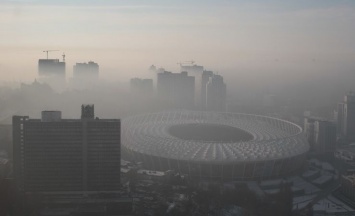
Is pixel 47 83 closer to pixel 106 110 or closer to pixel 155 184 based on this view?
pixel 106 110

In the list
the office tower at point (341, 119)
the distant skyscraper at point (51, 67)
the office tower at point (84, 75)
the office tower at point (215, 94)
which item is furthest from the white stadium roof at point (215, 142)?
the office tower at point (215, 94)

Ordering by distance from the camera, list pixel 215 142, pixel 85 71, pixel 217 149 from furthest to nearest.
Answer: pixel 85 71 < pixel 215 142 < pixel 217 149

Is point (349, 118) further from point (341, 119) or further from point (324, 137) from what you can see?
point (324, 137)

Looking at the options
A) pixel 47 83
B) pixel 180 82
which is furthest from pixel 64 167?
pixel 180 82

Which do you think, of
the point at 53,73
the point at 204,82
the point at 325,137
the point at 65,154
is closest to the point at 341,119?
the point at 325,137

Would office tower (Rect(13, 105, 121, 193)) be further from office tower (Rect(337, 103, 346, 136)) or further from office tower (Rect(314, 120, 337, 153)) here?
office tower (Rect(337, 103, 346, 136))

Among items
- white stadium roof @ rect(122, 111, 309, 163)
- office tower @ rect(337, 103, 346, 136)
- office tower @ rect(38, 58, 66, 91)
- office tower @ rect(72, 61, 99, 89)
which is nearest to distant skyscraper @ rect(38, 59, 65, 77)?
office tower @ rect(38, 58, 66, 91)
